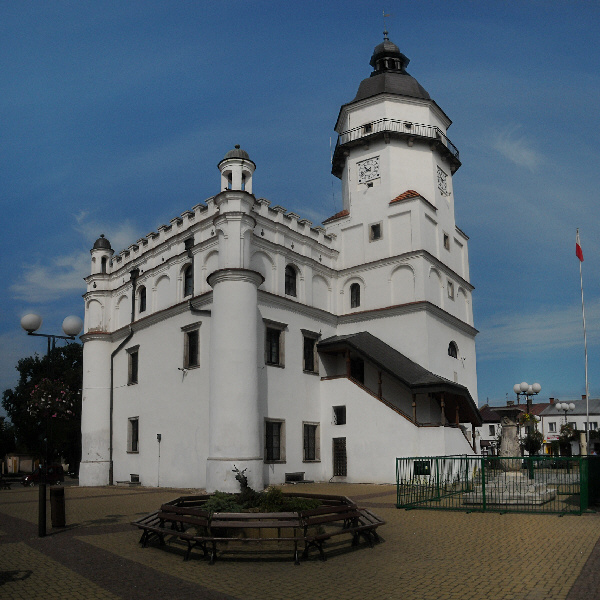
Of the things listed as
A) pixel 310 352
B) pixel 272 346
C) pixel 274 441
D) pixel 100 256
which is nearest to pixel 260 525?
pixel 274 441

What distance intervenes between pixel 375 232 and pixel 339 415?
10.3m

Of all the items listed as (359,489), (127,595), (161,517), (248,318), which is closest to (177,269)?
(248,318)

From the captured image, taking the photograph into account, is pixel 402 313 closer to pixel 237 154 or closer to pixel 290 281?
pixel 290 281

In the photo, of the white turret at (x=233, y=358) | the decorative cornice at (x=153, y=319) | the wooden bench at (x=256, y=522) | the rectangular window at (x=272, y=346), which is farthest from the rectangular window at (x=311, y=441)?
the wooden bench at (x=256, y=522)

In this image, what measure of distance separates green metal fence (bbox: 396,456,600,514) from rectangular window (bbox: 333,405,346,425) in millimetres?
10627

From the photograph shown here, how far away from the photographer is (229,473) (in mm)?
22031

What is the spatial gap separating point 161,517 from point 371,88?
100 ft

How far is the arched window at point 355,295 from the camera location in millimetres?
32125

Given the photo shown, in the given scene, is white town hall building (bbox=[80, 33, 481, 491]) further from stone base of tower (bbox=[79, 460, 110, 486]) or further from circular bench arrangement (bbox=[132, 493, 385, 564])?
circular bench arrangement (bbox=[132, 493, 385, 564])

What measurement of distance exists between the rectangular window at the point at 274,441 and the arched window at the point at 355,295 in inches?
333

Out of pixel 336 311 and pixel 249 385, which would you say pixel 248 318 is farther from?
pixel 336 311

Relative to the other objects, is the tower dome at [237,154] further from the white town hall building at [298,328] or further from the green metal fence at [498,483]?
the green metal fence at [498,483]

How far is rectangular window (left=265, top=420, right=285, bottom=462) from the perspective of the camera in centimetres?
2562

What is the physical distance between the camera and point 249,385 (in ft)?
76.0
